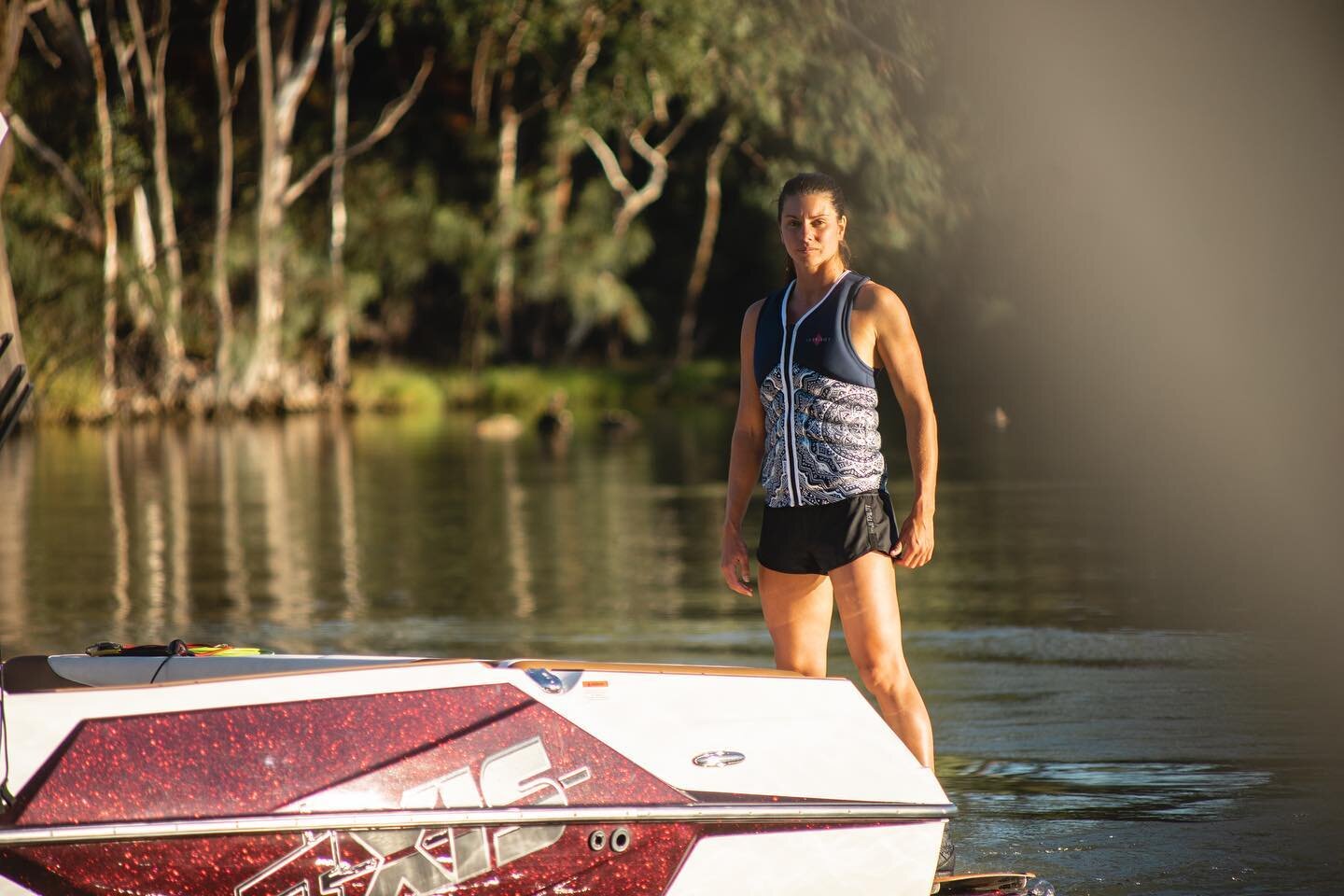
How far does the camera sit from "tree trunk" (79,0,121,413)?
38.3m

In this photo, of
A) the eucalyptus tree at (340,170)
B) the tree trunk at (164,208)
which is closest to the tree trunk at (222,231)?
the tree trunk at (164,208)

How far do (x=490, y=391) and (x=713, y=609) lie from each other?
36.2m

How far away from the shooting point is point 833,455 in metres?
5.19

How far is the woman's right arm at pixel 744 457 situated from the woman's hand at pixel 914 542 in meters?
0.44

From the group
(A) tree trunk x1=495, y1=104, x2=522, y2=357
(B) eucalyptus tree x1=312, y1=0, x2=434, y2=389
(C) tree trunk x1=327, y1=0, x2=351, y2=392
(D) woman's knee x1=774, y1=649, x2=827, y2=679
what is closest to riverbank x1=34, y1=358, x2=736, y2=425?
(C) tree trunk x1=327, y1=0, x2=351, y2=392

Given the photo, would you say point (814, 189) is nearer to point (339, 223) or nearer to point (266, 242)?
point (266, 242)

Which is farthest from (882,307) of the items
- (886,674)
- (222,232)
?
(222,232)

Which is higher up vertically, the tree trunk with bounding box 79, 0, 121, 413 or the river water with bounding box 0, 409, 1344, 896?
the tree trunk with bounding box 79, 0, 121, 413

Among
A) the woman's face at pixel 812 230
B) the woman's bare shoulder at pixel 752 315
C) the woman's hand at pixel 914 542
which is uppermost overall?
Result: the woman's face at pixel 812 230

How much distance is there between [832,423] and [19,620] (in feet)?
23.7

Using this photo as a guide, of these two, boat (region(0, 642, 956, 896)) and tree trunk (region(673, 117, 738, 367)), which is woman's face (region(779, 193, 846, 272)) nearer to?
boat (region(0, 642, 956, 896))

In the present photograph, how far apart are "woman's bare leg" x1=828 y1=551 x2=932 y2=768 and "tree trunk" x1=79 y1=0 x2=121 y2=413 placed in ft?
113

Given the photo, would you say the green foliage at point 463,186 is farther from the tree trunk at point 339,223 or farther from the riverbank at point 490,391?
the tree trunk at point 339,223

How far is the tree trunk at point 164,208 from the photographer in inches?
1555
